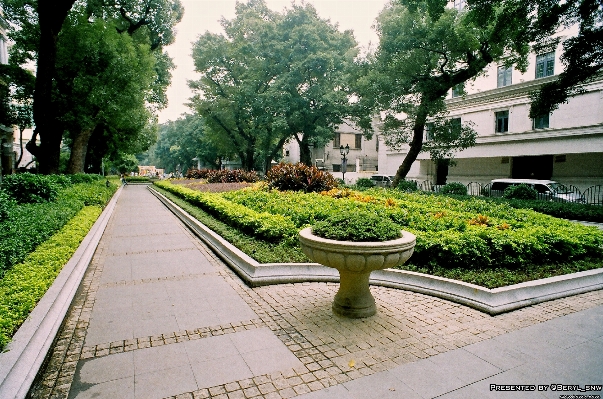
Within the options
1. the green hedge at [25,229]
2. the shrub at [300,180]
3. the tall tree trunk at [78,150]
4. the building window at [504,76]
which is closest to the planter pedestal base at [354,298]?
the green hedge at [25,229]

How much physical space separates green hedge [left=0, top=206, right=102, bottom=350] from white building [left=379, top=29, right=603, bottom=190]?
912 inches

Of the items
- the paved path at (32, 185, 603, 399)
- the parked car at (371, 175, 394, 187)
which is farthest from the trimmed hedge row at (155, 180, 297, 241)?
the parked car at (371, 175, 394, 187)

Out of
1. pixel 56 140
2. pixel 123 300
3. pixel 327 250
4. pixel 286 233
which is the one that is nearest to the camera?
pixel 327 250

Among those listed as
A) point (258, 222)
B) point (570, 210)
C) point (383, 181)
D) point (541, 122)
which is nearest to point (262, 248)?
point (258, 222)

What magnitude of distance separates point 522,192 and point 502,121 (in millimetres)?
13240

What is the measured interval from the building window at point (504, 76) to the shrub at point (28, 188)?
29554 mm

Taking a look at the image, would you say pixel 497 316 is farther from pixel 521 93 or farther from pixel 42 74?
pixel 521 93

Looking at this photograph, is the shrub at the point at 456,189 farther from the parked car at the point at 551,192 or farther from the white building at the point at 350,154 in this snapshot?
the white building at the point at 350,154

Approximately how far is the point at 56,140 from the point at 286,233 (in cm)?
1592

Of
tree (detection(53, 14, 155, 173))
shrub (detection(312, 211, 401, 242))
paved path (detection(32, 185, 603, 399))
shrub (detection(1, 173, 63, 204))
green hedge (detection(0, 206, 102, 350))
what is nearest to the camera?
paved path (detection(32, 185, 603, 399))

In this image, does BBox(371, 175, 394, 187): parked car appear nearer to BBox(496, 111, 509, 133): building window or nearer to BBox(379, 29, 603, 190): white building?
BBox(379, 29, 603, 190): white building

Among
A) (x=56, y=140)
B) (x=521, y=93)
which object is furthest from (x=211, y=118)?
(x=521, y=93)

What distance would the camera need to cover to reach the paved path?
121 inches

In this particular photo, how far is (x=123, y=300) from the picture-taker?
5133 millimetres
